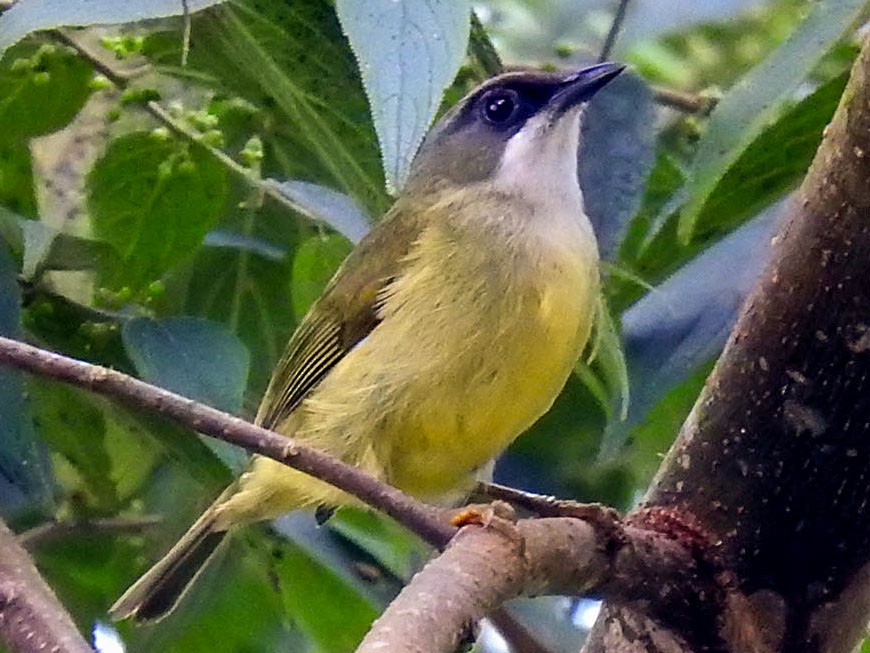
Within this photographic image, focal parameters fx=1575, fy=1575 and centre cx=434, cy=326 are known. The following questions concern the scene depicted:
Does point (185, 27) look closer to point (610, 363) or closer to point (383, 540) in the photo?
point (610, 363)

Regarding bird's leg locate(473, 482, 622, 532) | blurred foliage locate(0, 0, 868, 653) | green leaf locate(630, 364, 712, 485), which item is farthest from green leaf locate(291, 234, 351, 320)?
green leaf locate(630, 364, 712, 485)

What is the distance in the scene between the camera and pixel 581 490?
2.40m

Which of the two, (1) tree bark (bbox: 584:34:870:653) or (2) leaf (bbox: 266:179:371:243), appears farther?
(2) leaf (bbox: 266:179:371:243)

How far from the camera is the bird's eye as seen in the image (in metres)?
2.57

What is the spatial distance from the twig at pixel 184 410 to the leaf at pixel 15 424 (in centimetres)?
50

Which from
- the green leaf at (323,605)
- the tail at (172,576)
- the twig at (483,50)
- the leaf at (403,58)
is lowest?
the green leaf at (323,605)

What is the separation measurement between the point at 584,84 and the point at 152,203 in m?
0.67

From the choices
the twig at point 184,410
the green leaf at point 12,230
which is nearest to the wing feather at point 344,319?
the green leaf at point 12,230

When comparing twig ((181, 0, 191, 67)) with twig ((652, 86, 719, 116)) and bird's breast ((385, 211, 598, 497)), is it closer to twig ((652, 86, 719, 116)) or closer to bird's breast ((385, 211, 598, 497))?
bird's breast ((385, 211, 598, 497))

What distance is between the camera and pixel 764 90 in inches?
67.7

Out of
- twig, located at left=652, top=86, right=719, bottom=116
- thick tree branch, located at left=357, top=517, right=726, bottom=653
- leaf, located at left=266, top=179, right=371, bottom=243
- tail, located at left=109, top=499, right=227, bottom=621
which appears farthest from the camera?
twig, located at left=652, top=86, right=719, bottom=116

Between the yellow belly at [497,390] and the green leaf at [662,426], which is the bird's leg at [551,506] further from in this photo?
the green leaf at [662,426]

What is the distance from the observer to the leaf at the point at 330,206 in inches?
78.3

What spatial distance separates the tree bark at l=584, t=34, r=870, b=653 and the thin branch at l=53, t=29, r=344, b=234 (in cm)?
59
